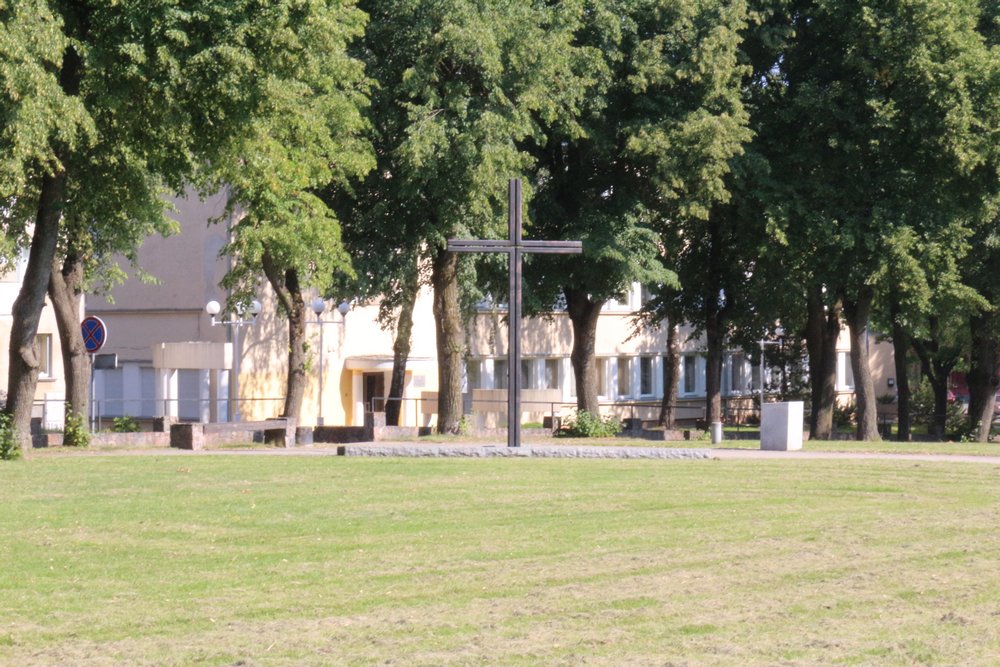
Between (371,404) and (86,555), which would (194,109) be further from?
(371,404)

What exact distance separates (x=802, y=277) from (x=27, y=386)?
22.3m

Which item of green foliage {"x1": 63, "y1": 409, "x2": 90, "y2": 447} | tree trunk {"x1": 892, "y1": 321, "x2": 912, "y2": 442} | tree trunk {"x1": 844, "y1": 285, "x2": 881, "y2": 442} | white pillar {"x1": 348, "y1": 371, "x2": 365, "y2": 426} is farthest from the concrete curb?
→ white pillar {"x1": 348, "y1": 371, "x2": 365, "y2": 426}

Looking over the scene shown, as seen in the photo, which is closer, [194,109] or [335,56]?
[194,109]

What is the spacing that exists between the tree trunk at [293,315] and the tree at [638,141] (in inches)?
269

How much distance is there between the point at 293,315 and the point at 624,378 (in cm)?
3570

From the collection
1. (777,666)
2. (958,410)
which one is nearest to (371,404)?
(958,410)

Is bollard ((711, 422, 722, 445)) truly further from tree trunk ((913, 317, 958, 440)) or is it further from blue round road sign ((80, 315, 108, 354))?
tree trunk ((913, 317, 958, 440))

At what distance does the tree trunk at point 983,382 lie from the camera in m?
48.8

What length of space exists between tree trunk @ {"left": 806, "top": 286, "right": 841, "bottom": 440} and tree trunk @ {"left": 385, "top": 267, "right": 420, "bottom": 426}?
38.4 feet

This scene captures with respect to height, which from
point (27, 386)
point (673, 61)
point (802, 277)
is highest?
point (673, 61)

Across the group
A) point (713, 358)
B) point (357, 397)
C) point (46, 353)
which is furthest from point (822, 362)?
point (46, 353)

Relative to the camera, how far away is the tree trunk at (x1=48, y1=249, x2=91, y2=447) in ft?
100

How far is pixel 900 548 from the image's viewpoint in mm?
12562

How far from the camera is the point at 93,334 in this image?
31891 mm
